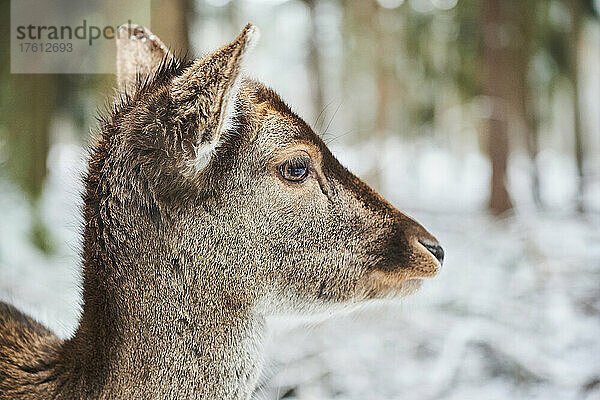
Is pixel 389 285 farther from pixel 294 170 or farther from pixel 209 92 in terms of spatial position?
pixel 209 92

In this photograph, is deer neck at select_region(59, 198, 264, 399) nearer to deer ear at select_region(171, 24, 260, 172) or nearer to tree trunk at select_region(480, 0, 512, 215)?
deer ear at select_region(171, 24, 260, 172)

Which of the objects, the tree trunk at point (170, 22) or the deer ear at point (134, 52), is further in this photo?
the tree trunk at point (170, 22)

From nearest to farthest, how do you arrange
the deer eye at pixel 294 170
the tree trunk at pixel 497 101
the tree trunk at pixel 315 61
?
the deer eye at pixel 294 170 < the tree trunk at pixel 497 101 < the tree trunk at pixel 315 61

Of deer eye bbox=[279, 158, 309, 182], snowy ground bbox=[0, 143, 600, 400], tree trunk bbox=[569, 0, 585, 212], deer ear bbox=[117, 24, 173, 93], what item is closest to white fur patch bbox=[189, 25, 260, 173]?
deer eye bbox=[279, 158, 309, 182]

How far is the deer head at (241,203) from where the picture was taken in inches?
76.0

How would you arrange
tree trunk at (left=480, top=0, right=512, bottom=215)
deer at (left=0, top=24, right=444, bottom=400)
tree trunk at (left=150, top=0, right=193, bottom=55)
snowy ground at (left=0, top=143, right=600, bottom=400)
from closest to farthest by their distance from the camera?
deer at (left=0, top=24, right=444, bottom=400) → snowy ground at (left=0, top=143, right=600, bottom=400) → tree trunk at (left=150, top=0, right=193, bottom=55) → tree trunk at (left=480, top=0, right=512, bottom=215)

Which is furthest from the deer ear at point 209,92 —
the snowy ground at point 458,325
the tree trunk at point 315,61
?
the tree trunk at point 315,61

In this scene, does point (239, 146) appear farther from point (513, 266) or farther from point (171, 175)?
point (513, 266)

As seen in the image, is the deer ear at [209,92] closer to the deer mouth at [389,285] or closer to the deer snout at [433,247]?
the deer mouth at [389,285]

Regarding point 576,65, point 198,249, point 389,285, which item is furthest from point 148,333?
point 576,65

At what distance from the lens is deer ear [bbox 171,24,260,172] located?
5.81 ft

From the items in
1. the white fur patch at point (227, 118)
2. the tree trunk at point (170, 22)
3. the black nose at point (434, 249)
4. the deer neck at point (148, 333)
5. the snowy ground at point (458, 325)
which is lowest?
the snowy ground at point (458, 325)

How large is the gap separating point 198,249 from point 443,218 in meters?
9.67

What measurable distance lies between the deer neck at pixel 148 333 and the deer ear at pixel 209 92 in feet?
1.40
